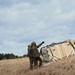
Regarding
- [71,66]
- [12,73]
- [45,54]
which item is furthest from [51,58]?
[71,66]

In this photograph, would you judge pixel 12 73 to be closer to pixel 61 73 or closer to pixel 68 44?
pixel 68 44

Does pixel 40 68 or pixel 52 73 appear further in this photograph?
pixel 40 68

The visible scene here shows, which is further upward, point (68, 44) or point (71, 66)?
point (68, 44)

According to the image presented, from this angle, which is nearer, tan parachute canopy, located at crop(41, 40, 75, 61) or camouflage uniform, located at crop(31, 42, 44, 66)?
camouflage uniform, located at crop(31, 42, 44, 66)

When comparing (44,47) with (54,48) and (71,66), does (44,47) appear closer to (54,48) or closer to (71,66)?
(54,48)

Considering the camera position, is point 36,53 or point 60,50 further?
point 60,50

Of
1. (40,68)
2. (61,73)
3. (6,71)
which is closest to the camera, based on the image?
(61,73)

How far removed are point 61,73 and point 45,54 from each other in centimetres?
590

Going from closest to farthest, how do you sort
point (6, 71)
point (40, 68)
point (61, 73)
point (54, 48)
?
1. point (61, 73)
2. point (40, 68)
3. point (54, 48)
4. point (6, 71)

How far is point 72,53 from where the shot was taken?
1001 inches

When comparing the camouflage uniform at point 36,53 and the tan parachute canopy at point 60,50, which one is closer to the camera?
the camouflage uniform at point 36,53

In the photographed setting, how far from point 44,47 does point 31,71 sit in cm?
288

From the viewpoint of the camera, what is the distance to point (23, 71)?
25.0 m

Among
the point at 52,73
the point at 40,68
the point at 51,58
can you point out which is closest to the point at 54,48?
the point at 51,58
